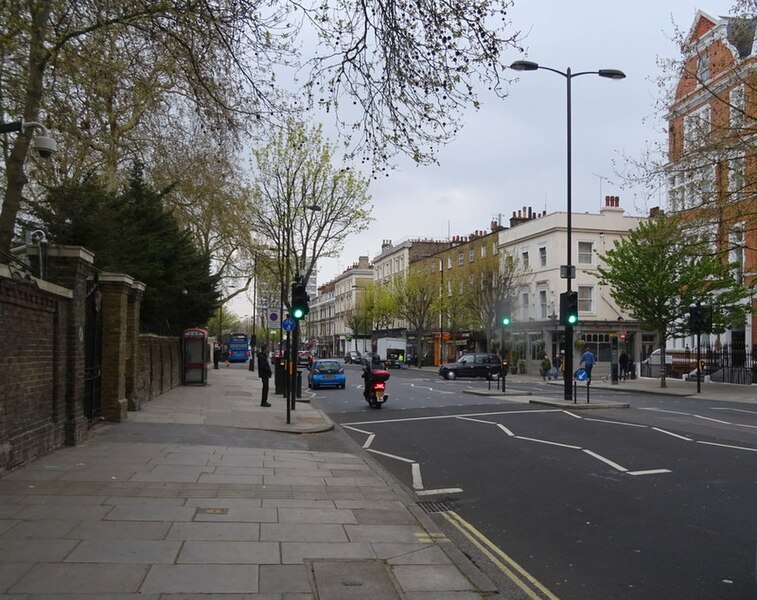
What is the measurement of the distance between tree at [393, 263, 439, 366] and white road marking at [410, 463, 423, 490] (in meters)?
51.5

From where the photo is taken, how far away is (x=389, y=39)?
7.54 meters

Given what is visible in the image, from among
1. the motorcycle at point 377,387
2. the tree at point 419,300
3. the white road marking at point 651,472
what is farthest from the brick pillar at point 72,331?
the tree at point 419,300

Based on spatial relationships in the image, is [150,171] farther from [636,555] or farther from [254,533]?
[636,555]

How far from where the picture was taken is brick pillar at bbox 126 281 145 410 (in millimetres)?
16719

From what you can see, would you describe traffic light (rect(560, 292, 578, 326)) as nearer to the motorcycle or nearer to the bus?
the motorcycle

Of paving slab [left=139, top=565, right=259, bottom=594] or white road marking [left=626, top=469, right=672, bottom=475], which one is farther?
white road marking [left=626, top=469, right=672, bottom=475]

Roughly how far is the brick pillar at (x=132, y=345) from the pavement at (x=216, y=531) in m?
5.44

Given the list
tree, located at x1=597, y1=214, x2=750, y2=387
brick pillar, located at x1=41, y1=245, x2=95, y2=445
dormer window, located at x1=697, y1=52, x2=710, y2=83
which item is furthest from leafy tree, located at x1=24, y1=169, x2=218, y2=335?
tree, located at x1=597, y1=214, x2=750, y2=387

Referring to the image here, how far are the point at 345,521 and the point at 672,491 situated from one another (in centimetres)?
429

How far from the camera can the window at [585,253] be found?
5078 cm

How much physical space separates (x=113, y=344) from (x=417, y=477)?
736 cm

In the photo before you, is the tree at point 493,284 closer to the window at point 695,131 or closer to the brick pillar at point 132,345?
the window at point 695,131

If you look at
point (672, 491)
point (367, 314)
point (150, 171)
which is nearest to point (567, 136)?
point (150, 171)

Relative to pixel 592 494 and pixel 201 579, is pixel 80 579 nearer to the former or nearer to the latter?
pixel 201 579
